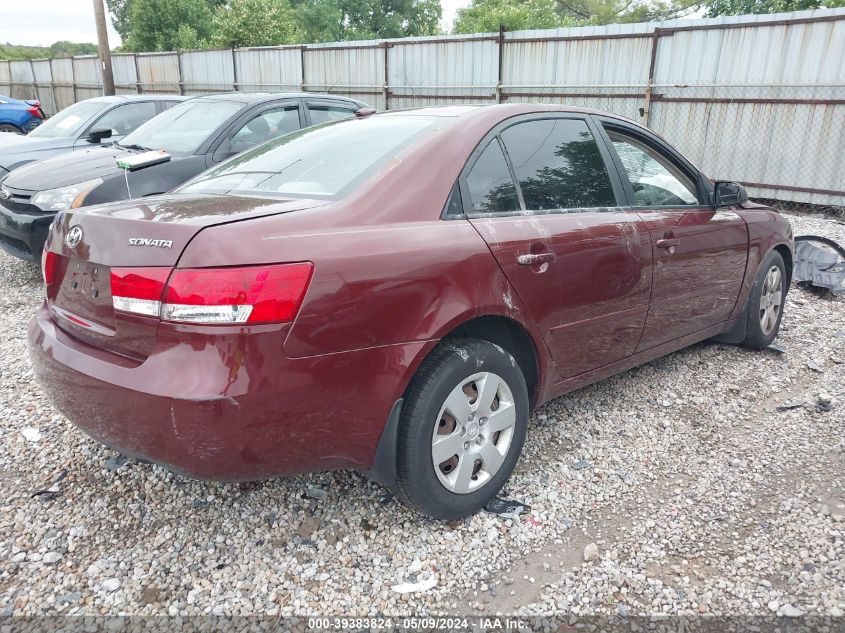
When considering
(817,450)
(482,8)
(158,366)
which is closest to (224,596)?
(158,366)

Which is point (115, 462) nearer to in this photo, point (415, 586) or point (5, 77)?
point (415, 586)

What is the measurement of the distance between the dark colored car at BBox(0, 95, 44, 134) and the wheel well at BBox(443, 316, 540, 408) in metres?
15.7

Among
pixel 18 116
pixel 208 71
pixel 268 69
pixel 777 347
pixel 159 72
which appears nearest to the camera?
pixel 777 347

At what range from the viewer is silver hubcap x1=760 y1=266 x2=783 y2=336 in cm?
452

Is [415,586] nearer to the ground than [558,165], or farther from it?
nearer to the ground

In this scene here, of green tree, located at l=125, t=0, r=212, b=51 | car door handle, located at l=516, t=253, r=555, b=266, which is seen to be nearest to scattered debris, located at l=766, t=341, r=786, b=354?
car door handle, located at l=516, t=253, r=555, b=266

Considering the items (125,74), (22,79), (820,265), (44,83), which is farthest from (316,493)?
(22,79)

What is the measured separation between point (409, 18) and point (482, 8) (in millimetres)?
20420

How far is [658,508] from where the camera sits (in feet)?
9.39

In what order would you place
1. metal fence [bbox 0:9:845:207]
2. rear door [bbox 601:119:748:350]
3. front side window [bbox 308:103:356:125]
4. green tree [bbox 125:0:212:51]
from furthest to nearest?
green tree [bbox 125:0:212:51], metal fence [bbox 0:9:845:207], front side window [bbox 308:103:356:125], rear door [bbox 601:119:748:350]

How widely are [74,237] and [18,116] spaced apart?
15.5 meters

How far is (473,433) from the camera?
8.73 feet

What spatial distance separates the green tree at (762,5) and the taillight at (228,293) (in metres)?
16.7

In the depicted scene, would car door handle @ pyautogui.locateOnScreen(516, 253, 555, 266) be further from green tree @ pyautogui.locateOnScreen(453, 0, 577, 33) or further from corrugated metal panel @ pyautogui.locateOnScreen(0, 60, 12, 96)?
corrugated metal panel @ pyautogui.locateOnScreen(0, 60, 12, 96)
